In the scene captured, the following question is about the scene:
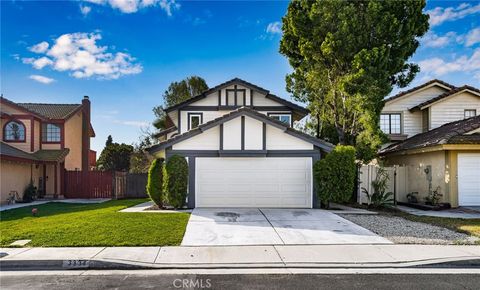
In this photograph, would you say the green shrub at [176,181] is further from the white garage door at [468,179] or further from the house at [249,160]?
the white garage door at [468,179]

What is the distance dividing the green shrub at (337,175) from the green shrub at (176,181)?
18.0ft

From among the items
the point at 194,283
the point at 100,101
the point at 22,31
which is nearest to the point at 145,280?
the point at 194,283

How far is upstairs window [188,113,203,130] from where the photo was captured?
1997 centimetres

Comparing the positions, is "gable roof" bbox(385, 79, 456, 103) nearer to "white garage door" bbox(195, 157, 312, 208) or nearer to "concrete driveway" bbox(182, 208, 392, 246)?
"white garage door" bbox(195, 157, 312, 208)

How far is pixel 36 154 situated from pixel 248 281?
20059mm

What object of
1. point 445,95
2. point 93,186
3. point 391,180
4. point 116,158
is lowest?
point 93,186

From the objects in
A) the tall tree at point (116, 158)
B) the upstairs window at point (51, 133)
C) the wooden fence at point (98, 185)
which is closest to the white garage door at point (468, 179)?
the wooden fence at point (98, 185)

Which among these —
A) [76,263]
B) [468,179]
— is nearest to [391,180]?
[468,179]

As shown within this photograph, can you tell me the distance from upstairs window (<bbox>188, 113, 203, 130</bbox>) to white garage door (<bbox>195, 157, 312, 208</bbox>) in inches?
243

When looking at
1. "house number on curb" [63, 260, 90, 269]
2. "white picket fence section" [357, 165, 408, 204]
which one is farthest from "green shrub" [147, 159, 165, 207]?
"white picket fence section" [357, 165, 408, 204]

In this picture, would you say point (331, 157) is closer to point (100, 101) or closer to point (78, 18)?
point (78, 18)

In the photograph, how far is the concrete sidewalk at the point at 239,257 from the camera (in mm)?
6504

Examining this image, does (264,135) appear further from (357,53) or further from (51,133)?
(51,133)

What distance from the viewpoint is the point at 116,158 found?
35375 millimetres
